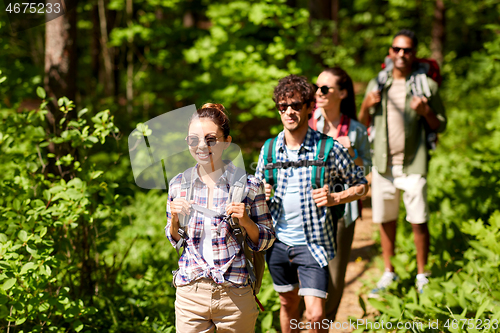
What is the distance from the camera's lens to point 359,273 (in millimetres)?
4785

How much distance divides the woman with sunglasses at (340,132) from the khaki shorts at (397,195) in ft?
2.89

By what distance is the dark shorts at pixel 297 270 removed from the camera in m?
2.55

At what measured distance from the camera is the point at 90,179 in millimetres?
3020

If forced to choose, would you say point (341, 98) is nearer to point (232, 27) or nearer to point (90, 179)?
point (90, 179)

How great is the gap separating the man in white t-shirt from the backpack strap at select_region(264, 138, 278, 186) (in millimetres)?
1643

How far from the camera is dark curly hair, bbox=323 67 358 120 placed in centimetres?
322

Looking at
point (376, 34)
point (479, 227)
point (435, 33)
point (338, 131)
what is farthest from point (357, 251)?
point (376, 34)

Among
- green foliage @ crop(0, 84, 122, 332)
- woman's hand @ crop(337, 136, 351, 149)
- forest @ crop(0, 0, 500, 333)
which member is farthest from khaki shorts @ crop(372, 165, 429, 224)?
green foliage @ crop(0, 84, 122, 332)

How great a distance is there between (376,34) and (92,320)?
18974mm

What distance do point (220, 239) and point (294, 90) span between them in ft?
→ 3.33

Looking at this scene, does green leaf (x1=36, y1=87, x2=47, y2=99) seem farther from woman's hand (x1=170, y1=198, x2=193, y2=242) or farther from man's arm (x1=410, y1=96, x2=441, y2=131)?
man's arm (x1=410, y1=96, x2=441, y2=131)

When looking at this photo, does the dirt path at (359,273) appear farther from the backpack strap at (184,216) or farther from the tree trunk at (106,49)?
the tree trunk at (106,49)

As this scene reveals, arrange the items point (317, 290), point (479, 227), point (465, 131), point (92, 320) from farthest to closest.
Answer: point (465, 131), point (479, 227), point (92, 320), point (317, 290)

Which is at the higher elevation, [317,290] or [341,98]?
[341,98]
